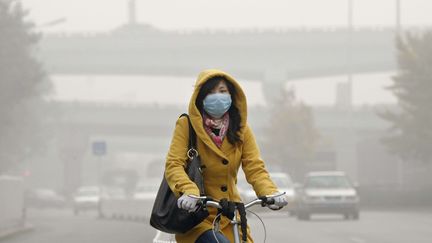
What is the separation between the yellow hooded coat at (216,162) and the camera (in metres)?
7.65

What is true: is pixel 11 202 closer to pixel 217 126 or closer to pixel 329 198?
pixel 329 198

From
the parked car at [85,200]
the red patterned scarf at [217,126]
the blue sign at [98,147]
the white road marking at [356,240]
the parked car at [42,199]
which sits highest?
the red patterned scarf at [217,126]

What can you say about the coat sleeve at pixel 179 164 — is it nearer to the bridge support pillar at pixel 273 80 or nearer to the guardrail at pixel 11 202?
the guardrail at pixel 11 202

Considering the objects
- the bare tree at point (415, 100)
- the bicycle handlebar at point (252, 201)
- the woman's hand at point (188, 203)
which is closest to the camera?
the woman's hand at point (188, 203)

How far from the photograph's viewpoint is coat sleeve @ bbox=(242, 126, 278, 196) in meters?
7.67

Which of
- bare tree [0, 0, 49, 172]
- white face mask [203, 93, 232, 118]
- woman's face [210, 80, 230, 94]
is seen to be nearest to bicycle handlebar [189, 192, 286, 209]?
white face mask [203, 93, 232, 118]

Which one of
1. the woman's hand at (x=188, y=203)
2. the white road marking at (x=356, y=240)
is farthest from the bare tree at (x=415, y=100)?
the woman's hand at (x=188, y=203)

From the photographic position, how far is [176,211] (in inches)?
296

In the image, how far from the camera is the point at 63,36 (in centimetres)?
10506

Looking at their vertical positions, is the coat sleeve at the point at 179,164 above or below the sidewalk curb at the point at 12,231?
above

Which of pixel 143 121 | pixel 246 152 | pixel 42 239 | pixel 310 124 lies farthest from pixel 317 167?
pixel 246 152

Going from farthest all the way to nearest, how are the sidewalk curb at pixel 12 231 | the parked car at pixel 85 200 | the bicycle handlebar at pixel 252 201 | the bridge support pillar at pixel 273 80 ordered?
the bridge support pillar at pixel 273 80
the parked car at pixel 85 200
the sidewalk curb at pixel 12 231
the bicycle handlebar at pixel 252 201

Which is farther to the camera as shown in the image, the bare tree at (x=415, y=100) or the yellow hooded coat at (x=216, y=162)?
the bare tree at (x=415, y=100)

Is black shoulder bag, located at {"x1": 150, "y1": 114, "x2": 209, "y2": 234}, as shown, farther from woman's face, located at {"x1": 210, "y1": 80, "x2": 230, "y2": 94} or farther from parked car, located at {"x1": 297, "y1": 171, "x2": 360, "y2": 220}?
parked car, located at {"x1": 297, "y1": 171, "x2": 360, "y2": 220}
